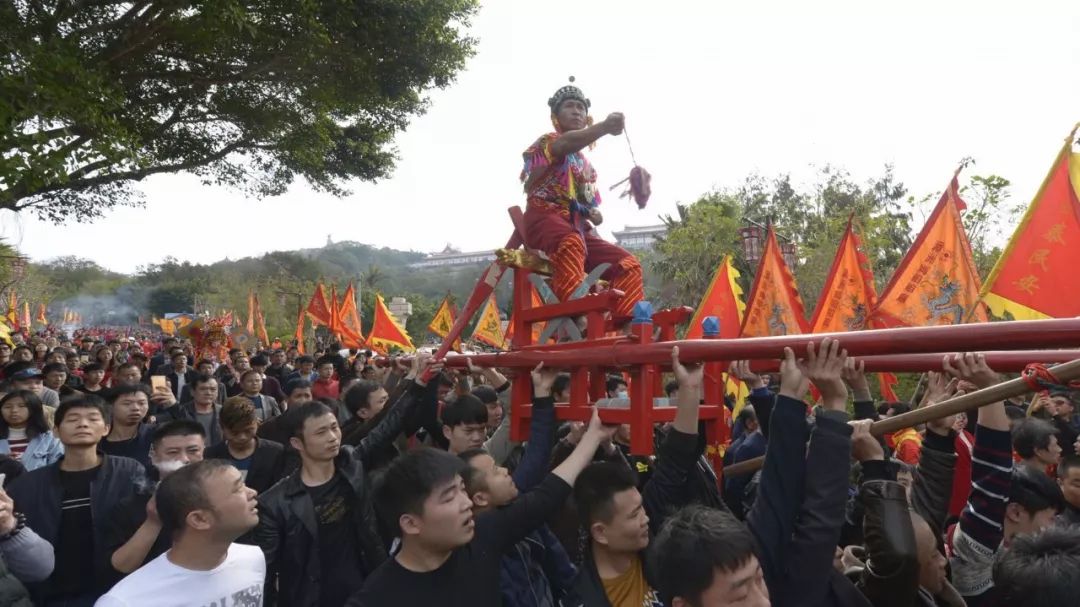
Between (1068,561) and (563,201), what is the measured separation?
9.30 ft

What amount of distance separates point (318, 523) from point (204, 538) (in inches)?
31.5

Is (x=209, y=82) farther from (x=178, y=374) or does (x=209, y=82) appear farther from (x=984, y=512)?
(x=984, y=512)

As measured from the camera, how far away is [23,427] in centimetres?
578

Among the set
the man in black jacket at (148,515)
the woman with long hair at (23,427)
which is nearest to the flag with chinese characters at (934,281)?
the man in black jacket at (148,515)

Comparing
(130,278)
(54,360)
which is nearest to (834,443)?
(54,360)

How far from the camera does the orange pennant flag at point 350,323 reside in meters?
15.7

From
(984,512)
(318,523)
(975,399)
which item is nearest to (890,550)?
(975,399)

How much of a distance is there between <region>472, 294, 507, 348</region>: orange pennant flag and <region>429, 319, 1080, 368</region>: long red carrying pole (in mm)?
9728

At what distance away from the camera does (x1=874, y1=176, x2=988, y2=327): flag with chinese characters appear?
21.4 ft

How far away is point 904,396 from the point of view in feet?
37.1

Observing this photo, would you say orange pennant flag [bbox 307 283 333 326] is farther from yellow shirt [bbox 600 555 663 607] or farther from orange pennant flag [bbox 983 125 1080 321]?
yellow shirt [bbox 600 555 663 607]

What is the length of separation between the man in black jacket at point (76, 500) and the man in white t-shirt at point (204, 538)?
1.13 m

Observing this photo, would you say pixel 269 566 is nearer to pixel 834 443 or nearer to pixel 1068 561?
pixel 834 443

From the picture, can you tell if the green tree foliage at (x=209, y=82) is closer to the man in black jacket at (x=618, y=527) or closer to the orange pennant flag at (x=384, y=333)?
the orange pennant flag at (x=384, y=333)
